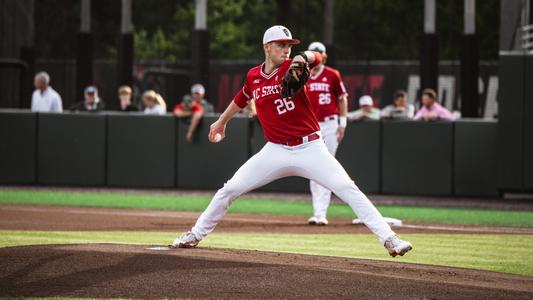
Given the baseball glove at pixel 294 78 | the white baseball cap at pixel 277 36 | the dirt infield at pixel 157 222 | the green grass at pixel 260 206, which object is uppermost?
the white baseball cap at pixel 277 36

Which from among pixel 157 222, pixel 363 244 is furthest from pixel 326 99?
pixel 157 222

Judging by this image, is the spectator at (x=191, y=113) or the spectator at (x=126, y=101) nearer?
the spectator at (x=191, y=113)

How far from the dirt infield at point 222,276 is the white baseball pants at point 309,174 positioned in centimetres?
45

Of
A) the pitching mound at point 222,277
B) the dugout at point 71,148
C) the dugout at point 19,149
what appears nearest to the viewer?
the pitching mound at point 222,277

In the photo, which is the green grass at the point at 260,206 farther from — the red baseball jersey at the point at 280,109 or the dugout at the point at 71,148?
the red baseball jersey at the point at 280,109

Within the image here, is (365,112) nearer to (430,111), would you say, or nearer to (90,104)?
(430,111)

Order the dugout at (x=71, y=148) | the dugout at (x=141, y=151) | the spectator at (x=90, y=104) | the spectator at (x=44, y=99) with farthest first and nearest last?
the spectator at (x=44, y=99), the spectator at (x=90, y=104), the dugout at (x=71, y=148), the dugout at (x=141, y=151)

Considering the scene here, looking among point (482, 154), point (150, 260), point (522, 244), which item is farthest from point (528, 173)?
point (150, 260)

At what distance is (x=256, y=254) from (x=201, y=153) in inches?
431

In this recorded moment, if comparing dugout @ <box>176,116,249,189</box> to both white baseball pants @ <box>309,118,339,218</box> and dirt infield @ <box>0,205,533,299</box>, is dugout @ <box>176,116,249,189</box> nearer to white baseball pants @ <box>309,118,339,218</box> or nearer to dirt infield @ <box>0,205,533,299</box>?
white baseball pants @ <box>309,118,339,218</box>

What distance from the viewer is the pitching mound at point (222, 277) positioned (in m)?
8.11

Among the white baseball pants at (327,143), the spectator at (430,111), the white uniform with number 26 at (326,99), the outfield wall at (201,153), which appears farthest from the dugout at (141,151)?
the white uniform with number 26 at (326,99)

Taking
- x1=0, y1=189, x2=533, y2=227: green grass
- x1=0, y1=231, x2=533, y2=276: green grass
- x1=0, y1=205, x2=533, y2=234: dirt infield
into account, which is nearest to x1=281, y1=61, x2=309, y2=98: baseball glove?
x1=0, y1=231, x2=533, y2=276: green grass

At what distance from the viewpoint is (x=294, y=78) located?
9.35 meters
